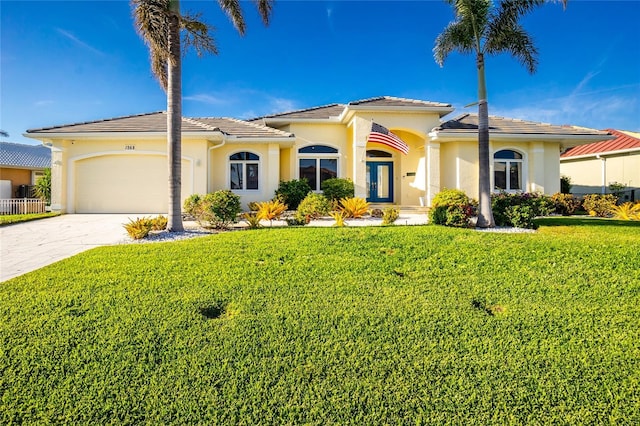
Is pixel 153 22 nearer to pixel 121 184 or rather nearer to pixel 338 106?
pixel 121 184

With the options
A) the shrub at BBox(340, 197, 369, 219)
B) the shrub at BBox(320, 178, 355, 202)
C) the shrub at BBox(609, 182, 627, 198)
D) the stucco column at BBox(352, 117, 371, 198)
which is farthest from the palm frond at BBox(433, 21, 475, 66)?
the shrub at BBox(609, 182, 627, 198)

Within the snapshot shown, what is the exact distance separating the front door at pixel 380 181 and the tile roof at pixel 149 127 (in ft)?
18.7

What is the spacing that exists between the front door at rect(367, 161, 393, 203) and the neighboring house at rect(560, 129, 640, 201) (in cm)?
1309

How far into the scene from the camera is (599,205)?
15.0 metres

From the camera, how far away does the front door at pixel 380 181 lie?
19312 millimetres

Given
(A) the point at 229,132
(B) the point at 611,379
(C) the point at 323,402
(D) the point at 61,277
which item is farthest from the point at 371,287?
(A) the point at 229,132

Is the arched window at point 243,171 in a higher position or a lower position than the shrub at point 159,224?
higher

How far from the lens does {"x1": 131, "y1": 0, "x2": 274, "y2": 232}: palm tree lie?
9078mm

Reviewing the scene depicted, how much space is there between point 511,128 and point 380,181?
7.43 meters

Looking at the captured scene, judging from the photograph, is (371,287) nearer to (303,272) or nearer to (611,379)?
(303,272)

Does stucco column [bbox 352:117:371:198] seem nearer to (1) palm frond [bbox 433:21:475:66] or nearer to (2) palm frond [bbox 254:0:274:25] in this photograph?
(1) palm frond [bbox 433:21:475:66]

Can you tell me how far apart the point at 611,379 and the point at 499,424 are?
1454 millimetres

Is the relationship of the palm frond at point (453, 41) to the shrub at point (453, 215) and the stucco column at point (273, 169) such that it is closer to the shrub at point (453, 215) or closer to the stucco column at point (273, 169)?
the shrub at point (453, 215)

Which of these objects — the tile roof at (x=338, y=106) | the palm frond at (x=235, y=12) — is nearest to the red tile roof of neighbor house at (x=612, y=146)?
the tile roof at (x=338, y=106)
